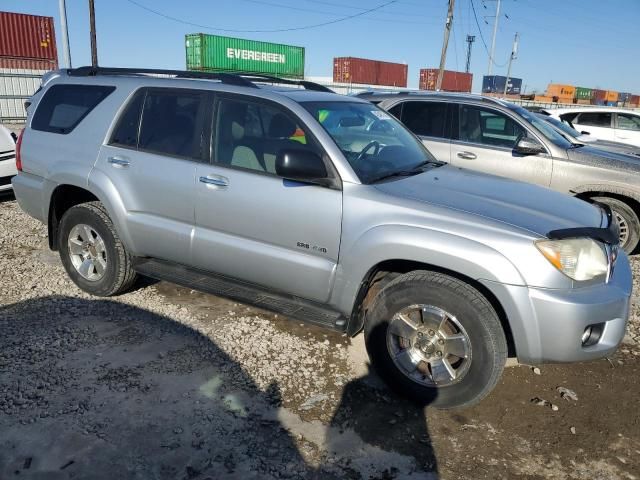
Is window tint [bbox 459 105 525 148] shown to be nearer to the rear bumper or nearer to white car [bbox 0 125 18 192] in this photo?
the rear bumper

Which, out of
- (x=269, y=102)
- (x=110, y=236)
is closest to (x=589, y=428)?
(x=269, y=102)

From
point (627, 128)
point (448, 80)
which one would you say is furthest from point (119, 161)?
point (448, 80)

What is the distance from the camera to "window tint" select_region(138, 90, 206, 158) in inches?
148

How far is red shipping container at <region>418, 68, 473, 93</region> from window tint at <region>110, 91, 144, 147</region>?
46.2m

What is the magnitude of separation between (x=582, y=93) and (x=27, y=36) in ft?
188

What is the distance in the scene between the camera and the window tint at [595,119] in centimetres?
1274

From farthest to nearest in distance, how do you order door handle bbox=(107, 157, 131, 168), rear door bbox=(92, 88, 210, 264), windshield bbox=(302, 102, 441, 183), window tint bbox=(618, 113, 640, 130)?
window tint bbox=(618, 113, 640, 130) → door handle bbox=(107, 157, 131, 168) → rear door bbox=(92, 88, 210, 264) → windshield bbox=(302, 102, 441, 183)

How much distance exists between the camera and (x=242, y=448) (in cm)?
267

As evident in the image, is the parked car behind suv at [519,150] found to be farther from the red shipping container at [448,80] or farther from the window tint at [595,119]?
the red shipping container at [448,80]

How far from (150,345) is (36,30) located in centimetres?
2943

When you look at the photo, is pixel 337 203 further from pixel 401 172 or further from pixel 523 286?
pixel 523 286

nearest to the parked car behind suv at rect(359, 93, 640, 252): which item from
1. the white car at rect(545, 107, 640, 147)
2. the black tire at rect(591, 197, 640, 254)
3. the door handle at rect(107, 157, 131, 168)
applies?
the black tire at rect(591, 197, 640, 254)

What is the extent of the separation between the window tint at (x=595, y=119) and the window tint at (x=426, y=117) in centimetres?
789

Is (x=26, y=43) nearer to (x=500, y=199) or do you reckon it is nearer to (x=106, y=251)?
(x=106, y=251)
